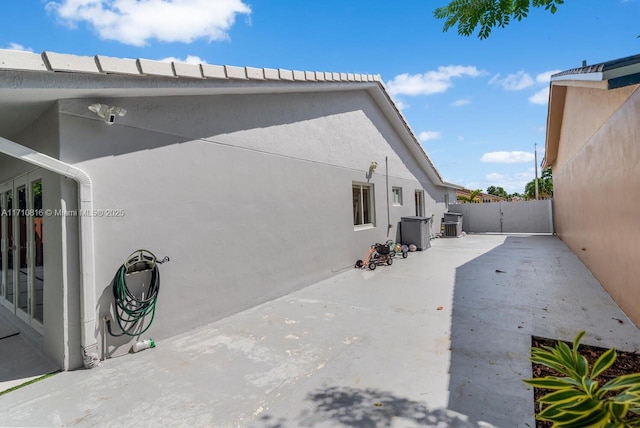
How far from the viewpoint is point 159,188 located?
4.42 m

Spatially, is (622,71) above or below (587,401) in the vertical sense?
above

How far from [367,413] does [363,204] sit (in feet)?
26.2

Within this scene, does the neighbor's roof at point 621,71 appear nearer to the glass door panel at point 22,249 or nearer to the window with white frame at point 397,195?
the glass door panel at point 22,249

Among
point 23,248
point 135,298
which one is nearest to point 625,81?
point 135,298

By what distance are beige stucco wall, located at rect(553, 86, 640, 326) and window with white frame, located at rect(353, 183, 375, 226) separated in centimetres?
566

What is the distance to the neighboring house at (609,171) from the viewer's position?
3.94 meters

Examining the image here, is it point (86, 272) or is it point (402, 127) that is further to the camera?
point (402, 127)

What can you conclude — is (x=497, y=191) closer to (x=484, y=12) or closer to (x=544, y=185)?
(x=544, y=185)

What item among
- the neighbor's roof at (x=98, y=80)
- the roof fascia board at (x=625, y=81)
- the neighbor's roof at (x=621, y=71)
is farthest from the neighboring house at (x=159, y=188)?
the roof fascia board at (x=625, y=81)

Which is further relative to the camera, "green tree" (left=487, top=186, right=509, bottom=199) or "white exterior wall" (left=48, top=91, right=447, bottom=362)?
"green tree" (left=487, top=186, right=509, bottom=199)

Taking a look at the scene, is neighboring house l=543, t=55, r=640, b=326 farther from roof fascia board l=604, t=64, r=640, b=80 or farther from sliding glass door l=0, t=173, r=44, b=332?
sliding glass door l=0, t=173, r=44, b=332

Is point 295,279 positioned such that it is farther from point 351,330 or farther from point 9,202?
→ point 9,202

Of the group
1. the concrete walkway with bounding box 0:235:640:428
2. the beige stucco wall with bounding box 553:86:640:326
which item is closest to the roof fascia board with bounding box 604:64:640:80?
the beige stucco wall with bounding box 553:86:640:326

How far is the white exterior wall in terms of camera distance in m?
3.93
